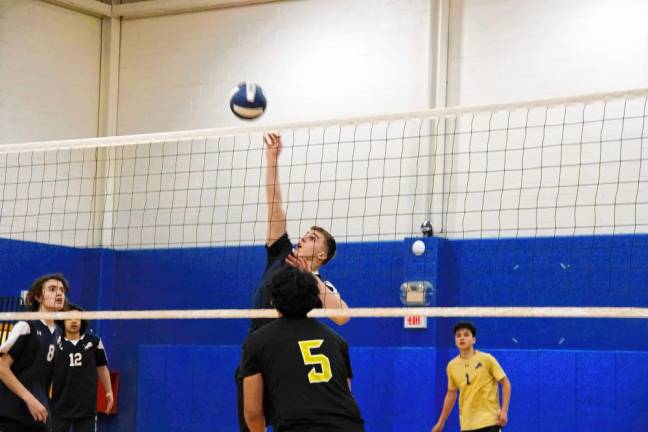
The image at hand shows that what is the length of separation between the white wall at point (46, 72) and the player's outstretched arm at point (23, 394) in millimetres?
6873

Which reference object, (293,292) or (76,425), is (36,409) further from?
(293,292)

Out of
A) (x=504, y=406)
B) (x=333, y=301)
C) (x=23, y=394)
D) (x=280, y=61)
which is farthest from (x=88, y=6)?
(x=333, y=301)

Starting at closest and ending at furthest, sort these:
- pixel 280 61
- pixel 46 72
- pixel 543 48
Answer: pixel 543 48, pixel 280 61, pixel 46 72

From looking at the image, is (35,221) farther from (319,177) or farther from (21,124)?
(319,177)

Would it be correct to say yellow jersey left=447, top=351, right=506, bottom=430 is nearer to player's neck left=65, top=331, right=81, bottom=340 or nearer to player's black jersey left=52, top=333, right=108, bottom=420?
player's black jersey left=52, top=333, right=108, bottom=420

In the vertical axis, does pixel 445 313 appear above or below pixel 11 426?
above

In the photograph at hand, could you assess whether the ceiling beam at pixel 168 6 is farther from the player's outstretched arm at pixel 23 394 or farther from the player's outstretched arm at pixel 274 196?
the player's outstretched arm at pixel 23 394

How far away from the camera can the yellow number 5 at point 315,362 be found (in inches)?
198

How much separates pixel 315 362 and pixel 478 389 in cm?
560

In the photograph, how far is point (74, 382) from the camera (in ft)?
29.4

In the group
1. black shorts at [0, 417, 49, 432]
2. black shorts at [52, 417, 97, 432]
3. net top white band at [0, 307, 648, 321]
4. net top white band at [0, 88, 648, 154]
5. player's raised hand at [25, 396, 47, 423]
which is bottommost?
black shorts at [52, 417, 97, 432]

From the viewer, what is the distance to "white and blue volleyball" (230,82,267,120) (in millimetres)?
9117

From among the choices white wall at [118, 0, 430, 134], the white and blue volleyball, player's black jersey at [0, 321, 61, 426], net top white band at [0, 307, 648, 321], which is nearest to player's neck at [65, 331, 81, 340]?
net top white band at [0, 307, 648, 321]

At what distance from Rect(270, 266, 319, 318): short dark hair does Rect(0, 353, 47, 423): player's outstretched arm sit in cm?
296
